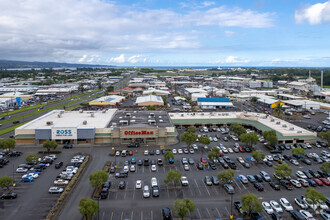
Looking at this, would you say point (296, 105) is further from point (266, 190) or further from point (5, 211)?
point (5, 211)

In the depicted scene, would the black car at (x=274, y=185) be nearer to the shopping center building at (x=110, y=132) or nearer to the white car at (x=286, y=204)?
the white car at (x=286, y=204)

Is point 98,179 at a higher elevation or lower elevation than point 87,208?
higher

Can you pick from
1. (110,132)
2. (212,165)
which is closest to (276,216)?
(212,165)

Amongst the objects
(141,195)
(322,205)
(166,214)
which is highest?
(322,205)

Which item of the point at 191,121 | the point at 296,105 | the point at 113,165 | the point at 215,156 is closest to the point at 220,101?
the point at 296,105

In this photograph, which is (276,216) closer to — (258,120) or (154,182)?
(154,182)

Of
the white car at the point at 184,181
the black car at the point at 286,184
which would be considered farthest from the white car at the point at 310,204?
the white car at the point at 184,181

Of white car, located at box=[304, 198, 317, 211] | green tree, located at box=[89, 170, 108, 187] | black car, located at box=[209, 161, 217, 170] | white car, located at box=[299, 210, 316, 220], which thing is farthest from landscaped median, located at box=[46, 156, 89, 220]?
white car, located at box=[304, 198, 317, 211]

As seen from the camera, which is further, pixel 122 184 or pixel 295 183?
pixel 295 183
